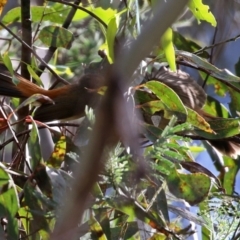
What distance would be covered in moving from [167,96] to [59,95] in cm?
21

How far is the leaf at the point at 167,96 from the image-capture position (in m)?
0.97

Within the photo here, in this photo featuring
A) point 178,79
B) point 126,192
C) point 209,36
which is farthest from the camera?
point 209,36

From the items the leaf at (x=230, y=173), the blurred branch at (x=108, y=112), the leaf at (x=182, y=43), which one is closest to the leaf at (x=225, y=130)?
the leaf at (x=230, y=173)

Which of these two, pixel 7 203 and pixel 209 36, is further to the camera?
pixel 209 36

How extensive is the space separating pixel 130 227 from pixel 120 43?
1.02 feet

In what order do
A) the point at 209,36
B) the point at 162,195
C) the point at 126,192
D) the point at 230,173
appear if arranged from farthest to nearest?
the point at 209,36 → the point at 230,173 → the point at 162,195 → the point at 126,192

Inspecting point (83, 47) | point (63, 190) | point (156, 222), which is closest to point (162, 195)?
point (156, 222)

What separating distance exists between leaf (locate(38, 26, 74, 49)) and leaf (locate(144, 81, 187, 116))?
0.37 meters

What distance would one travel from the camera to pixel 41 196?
84cm

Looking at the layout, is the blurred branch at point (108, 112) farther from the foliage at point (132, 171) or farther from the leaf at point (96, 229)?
the leaf at point (96, 229)

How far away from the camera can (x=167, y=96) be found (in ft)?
3.22

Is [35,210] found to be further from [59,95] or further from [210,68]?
[210,68]

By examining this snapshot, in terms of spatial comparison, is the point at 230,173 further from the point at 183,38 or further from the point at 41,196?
the point at 41,196

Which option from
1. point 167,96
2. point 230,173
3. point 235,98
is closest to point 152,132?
point 167,96
